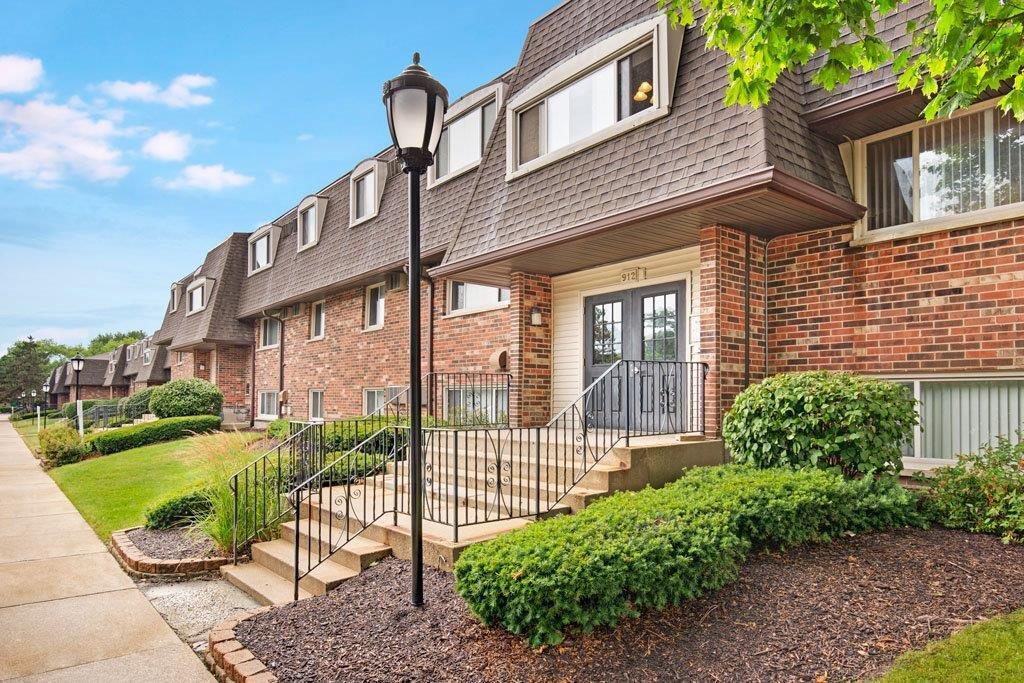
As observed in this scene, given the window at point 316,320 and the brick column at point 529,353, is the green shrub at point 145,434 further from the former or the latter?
the brick column at point 529,353

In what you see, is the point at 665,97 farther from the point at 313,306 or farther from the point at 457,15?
the point at 313,306

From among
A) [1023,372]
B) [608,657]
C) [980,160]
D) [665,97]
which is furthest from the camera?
[665,97]

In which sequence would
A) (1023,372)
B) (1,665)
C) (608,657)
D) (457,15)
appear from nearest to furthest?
(608,657)
(1,665)
(1023,372)
(457,15)

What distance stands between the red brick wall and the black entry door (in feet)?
3.98

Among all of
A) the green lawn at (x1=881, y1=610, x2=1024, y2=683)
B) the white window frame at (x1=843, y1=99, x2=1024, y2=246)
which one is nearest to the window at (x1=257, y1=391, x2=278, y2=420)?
the white window frame at (x1=843, y1=99, x2=1024, y2=246)

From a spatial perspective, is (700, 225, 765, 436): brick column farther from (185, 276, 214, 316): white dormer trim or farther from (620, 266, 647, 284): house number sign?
(185, 276, 214, 316): white dormer trim

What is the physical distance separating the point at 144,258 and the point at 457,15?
121 feet

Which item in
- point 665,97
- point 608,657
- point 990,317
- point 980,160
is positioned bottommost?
point 608,657

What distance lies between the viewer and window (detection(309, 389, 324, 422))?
1755 cm

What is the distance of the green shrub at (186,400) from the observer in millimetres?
20891

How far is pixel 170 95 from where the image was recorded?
18.7 m

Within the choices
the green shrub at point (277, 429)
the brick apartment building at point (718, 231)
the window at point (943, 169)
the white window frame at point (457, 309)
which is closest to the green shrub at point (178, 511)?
the green shrub at point (277, 429)

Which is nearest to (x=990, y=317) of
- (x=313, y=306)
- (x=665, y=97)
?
(x=665, y=97)

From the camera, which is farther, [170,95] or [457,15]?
[170,95]
